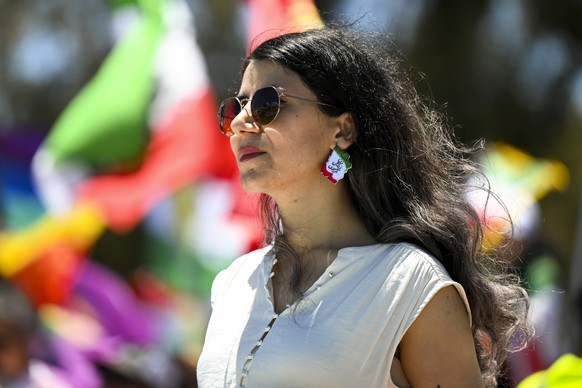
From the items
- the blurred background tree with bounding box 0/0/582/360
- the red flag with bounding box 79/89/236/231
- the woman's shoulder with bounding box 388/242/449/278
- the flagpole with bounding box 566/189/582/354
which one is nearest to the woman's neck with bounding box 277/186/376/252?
the woman's shoulder with bounding box 388/242/449/278

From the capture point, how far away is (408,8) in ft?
35.2

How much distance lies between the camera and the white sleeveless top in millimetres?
2090

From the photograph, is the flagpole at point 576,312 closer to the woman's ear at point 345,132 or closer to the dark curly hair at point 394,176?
the dark curly hair at point 394,176

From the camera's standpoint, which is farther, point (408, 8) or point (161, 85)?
point (408, 8)

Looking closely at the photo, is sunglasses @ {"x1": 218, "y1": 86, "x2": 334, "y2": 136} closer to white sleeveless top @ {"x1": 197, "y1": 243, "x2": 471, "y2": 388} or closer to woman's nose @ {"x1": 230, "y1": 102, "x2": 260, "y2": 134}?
woman's nose @ {"x1": 230, "y1": 102, "x2": 260, "y2": 134}

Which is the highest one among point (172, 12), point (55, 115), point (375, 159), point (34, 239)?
point (375, 159)

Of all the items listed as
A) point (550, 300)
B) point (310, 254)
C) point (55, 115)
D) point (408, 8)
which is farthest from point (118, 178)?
point (55, 115)

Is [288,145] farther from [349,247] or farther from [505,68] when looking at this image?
[505,68]

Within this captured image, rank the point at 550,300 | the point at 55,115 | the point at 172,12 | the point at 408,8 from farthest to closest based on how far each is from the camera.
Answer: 1. the point at 55,115
2. the point at 408,8
3. the point at 172,12
4. the point at 550,300

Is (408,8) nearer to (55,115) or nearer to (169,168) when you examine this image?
(55,115)

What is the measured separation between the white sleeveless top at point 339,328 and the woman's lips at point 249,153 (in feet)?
0.90

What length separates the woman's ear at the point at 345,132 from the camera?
2.32 metres

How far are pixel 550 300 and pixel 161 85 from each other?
106 inches

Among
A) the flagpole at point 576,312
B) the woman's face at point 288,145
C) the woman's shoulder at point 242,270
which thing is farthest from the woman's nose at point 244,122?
the flagpole at point 576,312
